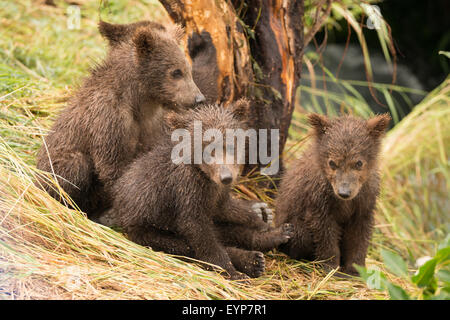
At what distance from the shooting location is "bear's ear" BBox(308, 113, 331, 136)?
13.9ft

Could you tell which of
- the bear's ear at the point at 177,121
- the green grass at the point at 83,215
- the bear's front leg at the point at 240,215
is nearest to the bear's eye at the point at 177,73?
the bear's ear at the point at 177,121

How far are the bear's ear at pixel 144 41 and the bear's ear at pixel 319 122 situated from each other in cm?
138

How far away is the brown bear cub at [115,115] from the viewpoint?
4.23 meters

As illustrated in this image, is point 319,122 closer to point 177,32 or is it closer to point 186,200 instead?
point 186,200

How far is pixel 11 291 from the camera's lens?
3.05 m

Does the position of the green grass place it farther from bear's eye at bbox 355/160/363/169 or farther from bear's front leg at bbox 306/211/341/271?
bear's eye at bbox 355/160/363/169

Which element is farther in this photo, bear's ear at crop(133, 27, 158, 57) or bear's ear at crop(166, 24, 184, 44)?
bear's ear at crop(166, 24, 184, 44)

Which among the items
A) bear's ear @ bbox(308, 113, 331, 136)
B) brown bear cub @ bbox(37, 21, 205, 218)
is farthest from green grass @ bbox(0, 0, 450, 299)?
bear's ear @ bbox(308, 113, 331, 136)

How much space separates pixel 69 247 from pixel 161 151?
3.09ft

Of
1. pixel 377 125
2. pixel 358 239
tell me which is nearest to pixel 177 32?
pixel 377 125

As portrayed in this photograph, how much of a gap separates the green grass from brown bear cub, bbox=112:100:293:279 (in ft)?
0.51

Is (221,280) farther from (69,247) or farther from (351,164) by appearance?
(351,164)

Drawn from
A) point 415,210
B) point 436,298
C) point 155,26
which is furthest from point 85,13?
point 436,298

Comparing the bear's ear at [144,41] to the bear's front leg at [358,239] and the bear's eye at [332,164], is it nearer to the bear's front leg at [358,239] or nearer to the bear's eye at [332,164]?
the bear's eye at [332,164]
